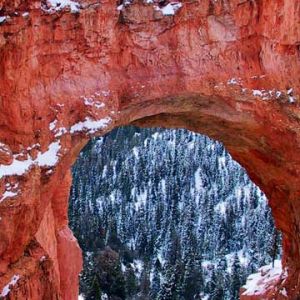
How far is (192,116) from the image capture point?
498 inches

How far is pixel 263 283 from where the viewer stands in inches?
628

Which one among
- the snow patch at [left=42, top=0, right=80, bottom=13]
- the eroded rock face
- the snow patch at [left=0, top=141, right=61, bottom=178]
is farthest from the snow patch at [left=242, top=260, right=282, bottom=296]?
the snow patch at [left=42, top=0, right=80, bottom=13]

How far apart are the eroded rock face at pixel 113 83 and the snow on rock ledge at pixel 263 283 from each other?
382cm

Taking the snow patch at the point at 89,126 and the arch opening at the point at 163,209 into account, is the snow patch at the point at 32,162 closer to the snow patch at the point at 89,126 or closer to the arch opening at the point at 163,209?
the snow patch at the point at 89,126

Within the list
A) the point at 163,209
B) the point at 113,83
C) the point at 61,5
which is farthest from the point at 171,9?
the point at 163,209

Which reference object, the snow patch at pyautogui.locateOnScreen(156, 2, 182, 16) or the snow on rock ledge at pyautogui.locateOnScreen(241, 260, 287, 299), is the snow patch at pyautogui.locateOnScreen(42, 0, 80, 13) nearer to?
the snow patch at pyautogui.locateOnScreen(156, 2, 182, 16)

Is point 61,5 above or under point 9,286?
above

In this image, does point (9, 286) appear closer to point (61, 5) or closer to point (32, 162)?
point (32, 162)

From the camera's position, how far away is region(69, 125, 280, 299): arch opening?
56.5m

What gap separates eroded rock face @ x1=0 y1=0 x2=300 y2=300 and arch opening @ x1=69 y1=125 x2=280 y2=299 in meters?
31.2

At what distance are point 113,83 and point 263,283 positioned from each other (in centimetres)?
798

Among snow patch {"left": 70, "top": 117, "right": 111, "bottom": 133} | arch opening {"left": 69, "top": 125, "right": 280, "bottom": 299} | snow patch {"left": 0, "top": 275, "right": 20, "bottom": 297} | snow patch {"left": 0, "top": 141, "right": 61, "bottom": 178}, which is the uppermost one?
arch opening {"left": 69, "top": 125, "right": 280, "bottom": 299}

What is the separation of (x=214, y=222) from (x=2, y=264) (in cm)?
6462

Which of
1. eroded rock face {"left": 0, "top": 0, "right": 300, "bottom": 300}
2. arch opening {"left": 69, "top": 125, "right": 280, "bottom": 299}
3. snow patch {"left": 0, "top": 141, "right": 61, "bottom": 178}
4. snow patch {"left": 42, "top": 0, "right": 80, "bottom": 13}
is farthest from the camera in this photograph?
arch opening {"left": 69, "top": 125, "right": 280, "bottom": 299}
